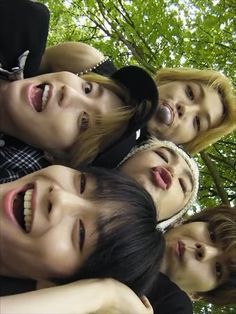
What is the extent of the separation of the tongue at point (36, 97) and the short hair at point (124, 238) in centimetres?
45

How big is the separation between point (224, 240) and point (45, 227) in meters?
1.63

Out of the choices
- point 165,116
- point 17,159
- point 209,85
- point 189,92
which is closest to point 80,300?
point 17,159

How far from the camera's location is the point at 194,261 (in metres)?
3.10

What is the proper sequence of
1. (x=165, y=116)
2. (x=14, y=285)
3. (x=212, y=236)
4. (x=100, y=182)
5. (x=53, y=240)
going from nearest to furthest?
1. (x=53, y=240)
2. (x=14, y=285)
3. (x=100, y=182)
4. (x=165, y=116)
5. (x=212, y=236)

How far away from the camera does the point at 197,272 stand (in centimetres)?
311

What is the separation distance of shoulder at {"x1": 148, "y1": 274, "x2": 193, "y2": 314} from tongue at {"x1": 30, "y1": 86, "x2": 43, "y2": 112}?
4.08 ft

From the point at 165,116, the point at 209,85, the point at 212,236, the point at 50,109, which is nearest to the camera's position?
the point at 50,109

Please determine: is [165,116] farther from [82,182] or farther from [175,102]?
[82,182]

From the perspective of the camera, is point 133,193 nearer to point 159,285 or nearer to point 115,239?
point 115,239

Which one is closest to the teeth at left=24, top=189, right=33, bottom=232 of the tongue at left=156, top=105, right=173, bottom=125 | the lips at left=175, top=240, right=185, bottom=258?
the tongue at left=156, top=105, right=173, bottom=125

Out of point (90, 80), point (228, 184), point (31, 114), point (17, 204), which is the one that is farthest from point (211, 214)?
point (228, 184)

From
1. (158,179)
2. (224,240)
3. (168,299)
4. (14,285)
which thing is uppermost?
(158,179)

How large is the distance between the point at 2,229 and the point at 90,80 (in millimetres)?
1080

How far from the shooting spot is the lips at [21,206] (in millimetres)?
1853
